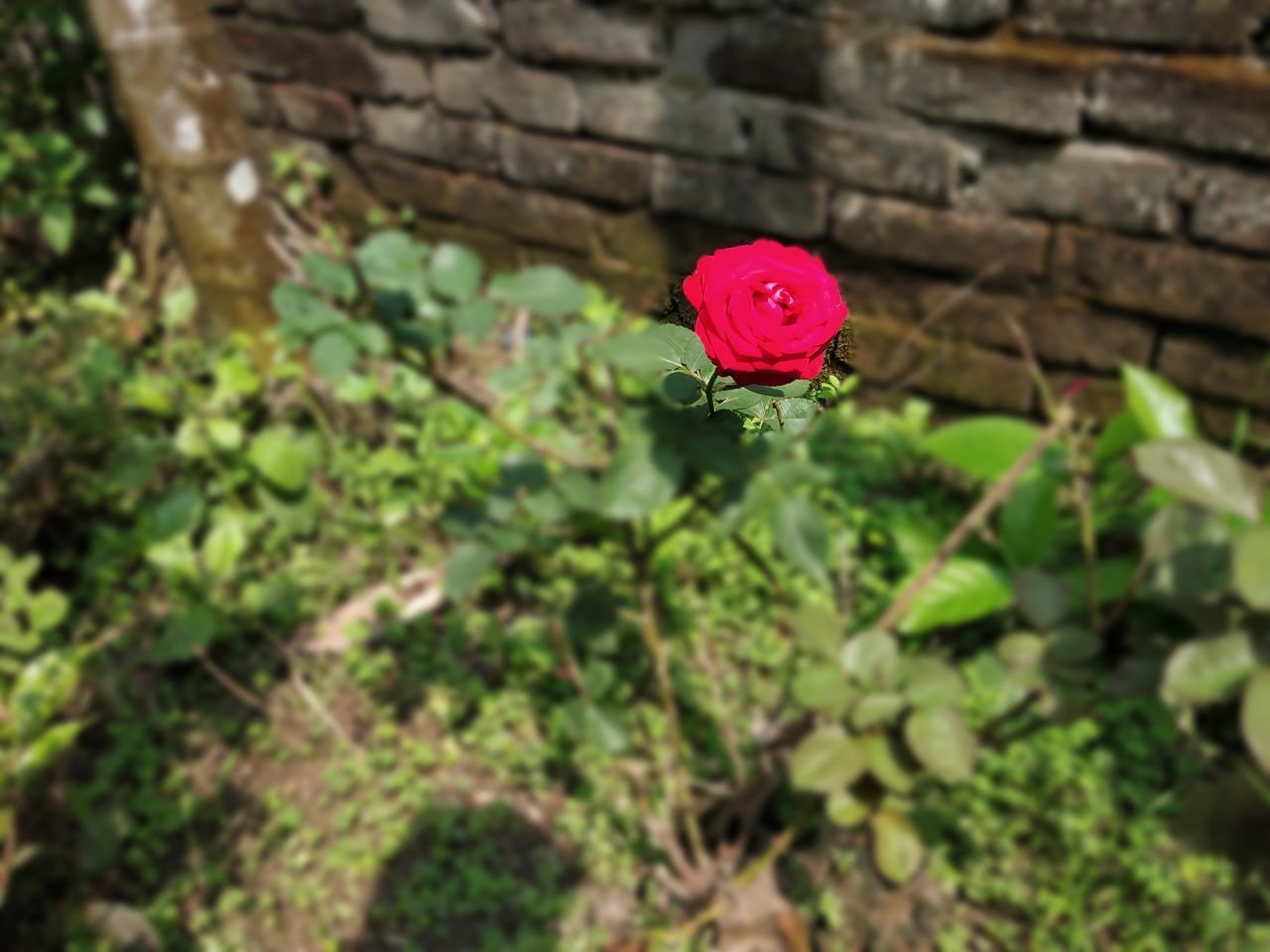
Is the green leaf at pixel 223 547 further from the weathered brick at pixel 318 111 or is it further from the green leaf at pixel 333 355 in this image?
the weathered brick at pixel 318 111

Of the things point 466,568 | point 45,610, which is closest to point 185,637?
point 45,610

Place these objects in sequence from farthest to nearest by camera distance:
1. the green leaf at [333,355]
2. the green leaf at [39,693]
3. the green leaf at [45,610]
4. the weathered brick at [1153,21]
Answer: the weathered brick at [1153,21] → the green leaf at [45,610] → the green leaf at [39,693] → the green leaf at [333,355]

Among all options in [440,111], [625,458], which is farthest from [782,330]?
[440,111]

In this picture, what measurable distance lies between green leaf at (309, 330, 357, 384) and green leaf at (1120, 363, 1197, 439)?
1.74m

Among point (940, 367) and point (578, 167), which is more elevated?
point (578, 167)

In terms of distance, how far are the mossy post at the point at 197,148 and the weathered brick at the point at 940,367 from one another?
74.4 inches

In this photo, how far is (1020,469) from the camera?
1.34 meters

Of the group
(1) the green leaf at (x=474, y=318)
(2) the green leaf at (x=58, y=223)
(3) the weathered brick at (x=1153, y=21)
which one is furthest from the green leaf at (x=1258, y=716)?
(2) the green leaf at (x=58, y=223)

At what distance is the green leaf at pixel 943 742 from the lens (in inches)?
46.4

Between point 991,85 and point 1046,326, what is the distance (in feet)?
2.07

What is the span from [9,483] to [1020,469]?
2356mm

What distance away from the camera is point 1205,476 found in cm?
116

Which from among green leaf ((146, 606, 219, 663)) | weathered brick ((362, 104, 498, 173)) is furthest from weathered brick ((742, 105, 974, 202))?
green leaf ((146, 606, 219, 663))

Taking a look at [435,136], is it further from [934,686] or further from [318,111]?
[934,686]
